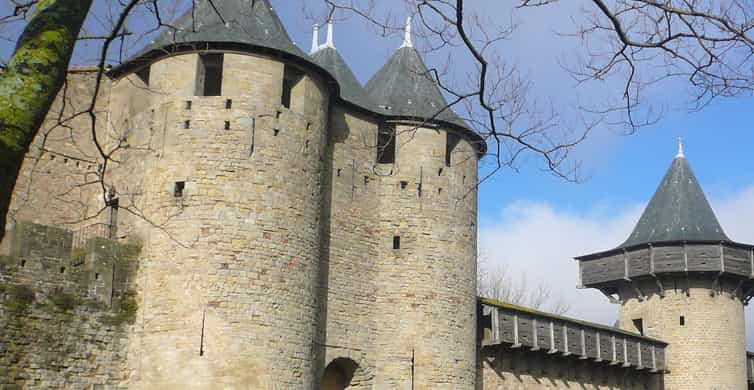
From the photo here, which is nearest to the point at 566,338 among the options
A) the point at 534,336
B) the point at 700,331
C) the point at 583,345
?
the point at 583,345

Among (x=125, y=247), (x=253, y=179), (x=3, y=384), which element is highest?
(x=253, y=179)

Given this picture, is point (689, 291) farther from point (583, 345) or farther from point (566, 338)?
point (566, 338)

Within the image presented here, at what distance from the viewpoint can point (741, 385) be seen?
88.9 feet

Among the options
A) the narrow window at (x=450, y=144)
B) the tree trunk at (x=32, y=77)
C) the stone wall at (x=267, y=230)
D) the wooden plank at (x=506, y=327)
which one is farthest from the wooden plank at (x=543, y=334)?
the tree trunk at (x=32, y=77)

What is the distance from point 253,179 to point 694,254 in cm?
1529

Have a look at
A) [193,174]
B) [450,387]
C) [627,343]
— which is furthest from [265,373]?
[627,343]

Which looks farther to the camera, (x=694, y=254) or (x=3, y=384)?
(x=694, y=254)

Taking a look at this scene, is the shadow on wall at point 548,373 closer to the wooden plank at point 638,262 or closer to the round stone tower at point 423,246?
the round stone tower at point 423,246

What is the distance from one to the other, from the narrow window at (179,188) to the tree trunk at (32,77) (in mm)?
11064

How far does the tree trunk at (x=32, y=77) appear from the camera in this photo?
4.71m

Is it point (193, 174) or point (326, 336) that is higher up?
point (193, 174)

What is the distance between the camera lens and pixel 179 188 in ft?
53.3

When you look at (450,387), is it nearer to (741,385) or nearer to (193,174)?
(193,174)

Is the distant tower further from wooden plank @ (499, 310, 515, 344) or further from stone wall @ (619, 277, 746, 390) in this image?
wooden plank @ (499, 310, 515, 344)
